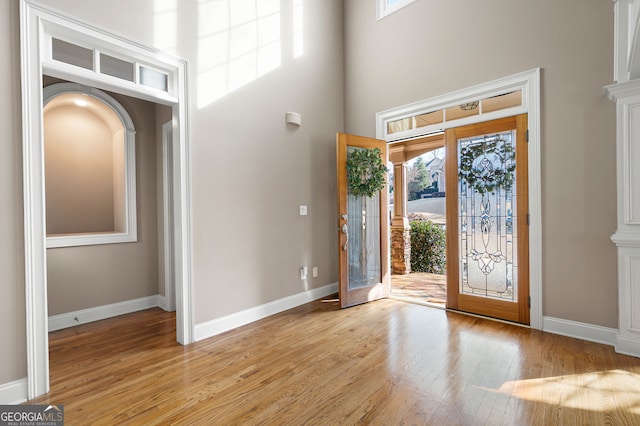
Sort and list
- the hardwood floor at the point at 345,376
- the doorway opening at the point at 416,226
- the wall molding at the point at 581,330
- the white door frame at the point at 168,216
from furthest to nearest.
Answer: the doorway opening at the point at 416,226, the white door frame at the point at 168,216, the wall molding at the point at 581,330, the hardwood floor at the point at 345,376

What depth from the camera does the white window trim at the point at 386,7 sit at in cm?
420

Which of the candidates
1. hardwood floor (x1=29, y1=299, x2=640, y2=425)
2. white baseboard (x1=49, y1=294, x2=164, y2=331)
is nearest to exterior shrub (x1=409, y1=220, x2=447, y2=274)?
hardwood floor (x1=29, y1=299, x2=640, y2=425)

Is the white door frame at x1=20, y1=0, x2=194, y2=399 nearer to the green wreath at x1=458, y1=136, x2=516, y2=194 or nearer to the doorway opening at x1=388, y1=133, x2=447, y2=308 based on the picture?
the green wreath at x1=458, y1=136, x2=516, y2=194

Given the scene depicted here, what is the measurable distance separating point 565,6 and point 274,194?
3421mm

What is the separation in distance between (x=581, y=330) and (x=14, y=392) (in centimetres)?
449

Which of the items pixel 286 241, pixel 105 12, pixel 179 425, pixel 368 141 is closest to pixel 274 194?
pixel 286 241

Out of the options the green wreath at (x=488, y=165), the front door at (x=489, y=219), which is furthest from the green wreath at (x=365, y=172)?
the green wreath at (x=488, y=165)

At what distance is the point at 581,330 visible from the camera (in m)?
2.95

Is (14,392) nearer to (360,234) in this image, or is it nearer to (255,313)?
(255,313)

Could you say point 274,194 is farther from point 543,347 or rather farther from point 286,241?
point 543,347

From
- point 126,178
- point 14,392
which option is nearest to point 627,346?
point 14,392

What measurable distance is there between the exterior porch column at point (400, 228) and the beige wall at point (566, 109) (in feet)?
10.1

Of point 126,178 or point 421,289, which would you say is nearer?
point 126,178
